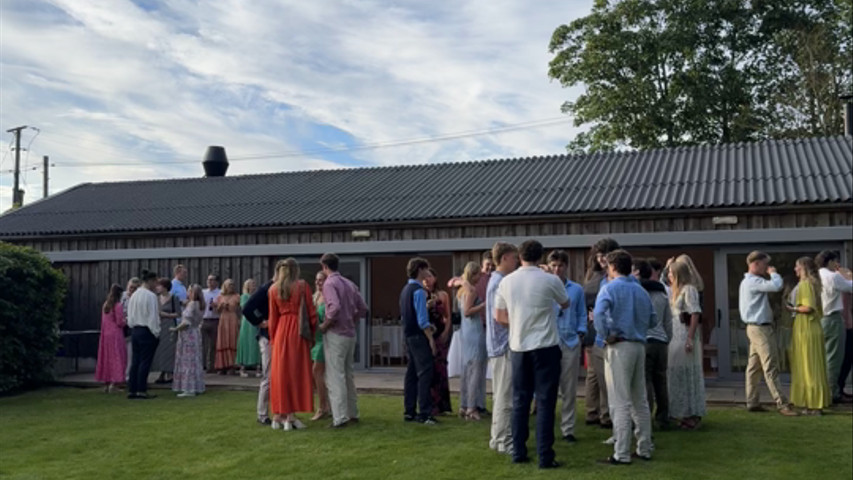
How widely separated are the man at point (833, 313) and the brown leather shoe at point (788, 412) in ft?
2.56

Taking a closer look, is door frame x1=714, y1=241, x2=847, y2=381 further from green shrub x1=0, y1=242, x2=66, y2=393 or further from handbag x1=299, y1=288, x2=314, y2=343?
green shrub x1=0, y1=242, x2=66, y2=393

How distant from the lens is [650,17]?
2634 cm

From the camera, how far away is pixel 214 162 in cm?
2112

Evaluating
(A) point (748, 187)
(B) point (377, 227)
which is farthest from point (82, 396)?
(A) point (748, 187)

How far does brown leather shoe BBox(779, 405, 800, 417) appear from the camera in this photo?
8766 mm

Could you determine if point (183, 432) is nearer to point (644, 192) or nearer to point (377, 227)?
point (377, 227)

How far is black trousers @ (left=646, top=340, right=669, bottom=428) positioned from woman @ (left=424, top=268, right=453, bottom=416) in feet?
7.22

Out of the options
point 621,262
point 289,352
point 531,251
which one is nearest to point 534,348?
point 531,251

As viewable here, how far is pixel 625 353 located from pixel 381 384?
5.89 metres

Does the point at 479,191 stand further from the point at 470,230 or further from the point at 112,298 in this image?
the point at 112,298

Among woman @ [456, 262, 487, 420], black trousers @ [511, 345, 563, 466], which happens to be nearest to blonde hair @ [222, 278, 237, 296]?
woman @ [456, 262, 487, 420]

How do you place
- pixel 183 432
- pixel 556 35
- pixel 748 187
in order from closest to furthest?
pixel 183 432
pixel 748 187
pixel 556 35

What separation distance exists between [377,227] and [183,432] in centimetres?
618

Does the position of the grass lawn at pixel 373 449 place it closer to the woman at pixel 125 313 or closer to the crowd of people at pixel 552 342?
the crowd of people at pixel 552 342
